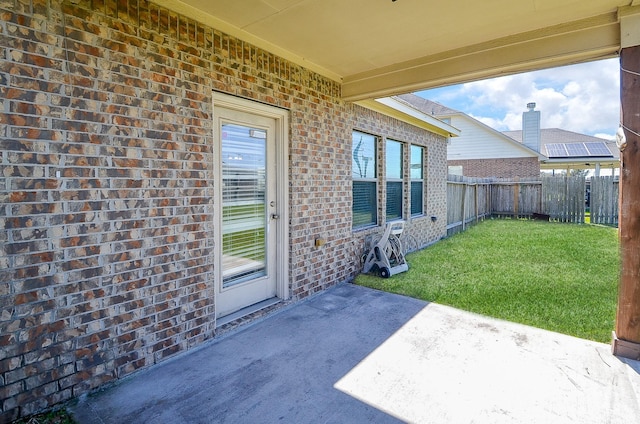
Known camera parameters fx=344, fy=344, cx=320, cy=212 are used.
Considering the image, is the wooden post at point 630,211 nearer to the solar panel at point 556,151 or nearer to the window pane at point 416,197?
the window pane at point 416,197

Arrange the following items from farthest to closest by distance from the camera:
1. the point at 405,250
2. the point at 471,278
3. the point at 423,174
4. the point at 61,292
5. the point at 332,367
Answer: the point at 423,174
the point at 405,250
the point at 471,278
the point at 332,367
the point at 61,292

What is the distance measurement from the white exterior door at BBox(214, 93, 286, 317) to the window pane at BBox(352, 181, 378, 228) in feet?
5.86

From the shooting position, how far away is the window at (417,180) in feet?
24.2

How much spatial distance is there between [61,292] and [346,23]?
303 centimetres

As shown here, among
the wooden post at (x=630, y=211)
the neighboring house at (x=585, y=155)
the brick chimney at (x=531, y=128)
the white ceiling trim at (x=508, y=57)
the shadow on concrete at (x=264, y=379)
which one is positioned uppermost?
the brick chimney at (x=531, y=128)

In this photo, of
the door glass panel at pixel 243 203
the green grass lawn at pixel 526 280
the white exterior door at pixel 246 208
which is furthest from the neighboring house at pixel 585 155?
the door glass panel at pixel 243 203

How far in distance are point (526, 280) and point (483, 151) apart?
47.6 ft

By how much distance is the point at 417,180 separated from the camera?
7512 mm

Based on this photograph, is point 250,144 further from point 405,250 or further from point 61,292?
point 405,250

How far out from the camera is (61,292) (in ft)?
7.26

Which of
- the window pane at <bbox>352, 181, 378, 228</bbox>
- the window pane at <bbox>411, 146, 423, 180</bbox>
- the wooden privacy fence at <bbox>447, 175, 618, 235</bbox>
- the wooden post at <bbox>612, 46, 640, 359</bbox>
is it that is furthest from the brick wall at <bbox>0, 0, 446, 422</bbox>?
the wooden privacy fence at <bbox>447, 175, 618, 235</bbox>

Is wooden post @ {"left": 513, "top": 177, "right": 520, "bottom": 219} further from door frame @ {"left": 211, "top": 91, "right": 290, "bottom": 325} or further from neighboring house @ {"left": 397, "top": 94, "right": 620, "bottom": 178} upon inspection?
door frame @ {"left": 211, "top": 91, "right": 290, "bottom": 325}

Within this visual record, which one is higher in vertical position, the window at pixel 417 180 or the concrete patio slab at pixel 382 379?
the window at pixel 417 180

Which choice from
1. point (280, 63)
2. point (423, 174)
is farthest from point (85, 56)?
point (423, 174)
